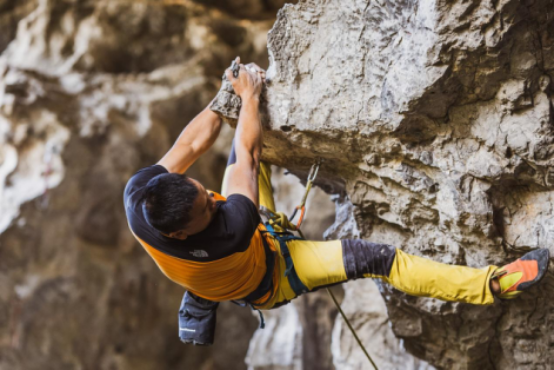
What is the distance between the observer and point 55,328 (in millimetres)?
4352

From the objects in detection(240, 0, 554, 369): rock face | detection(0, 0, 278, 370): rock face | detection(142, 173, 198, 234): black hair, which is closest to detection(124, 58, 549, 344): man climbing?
detection(142, 173, 198, 234): black hair

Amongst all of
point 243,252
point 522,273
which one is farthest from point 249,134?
point 522,273

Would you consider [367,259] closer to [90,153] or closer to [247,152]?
[247,152]

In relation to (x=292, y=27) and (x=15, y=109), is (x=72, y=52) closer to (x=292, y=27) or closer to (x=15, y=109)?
(x=15, y=109)

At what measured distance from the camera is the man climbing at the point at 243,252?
4.90ft

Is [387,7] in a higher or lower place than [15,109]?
higher

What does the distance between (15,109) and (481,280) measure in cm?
390

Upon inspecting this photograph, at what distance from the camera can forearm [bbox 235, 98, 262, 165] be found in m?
1.79

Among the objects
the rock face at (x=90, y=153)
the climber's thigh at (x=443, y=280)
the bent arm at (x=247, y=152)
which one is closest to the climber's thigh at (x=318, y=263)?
the climber's thigh at (x=443, y=280)

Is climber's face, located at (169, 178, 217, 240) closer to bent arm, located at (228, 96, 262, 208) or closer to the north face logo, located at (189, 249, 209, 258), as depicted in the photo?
the north face logo, located at (189, 249, 209, 258)

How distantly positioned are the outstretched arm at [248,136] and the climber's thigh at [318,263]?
0.30m

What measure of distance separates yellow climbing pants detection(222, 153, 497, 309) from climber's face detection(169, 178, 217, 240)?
0.47 meters

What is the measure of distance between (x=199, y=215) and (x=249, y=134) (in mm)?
470

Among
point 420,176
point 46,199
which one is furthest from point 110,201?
point 420,176
